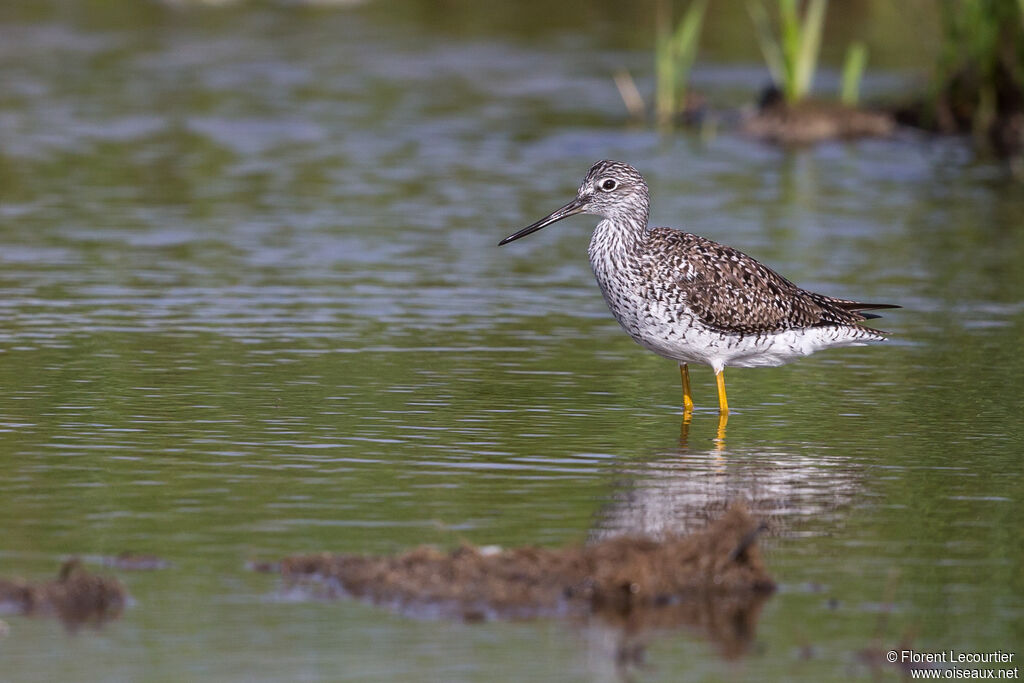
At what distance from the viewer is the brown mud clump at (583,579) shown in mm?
8664

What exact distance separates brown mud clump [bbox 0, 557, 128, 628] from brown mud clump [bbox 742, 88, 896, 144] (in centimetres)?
2379

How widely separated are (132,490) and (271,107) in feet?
75.3

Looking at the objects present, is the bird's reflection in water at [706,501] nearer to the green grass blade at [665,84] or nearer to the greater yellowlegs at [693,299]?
the greater yellowlegs at [693,299]

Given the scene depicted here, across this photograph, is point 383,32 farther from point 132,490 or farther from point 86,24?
point 132,490

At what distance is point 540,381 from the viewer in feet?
48.0

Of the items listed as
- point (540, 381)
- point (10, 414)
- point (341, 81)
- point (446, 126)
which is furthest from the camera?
point (341, 81)

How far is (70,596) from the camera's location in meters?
8.52

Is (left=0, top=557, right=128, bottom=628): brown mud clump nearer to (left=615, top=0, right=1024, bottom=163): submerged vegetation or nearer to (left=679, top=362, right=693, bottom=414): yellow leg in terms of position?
(left=679, top=362, right=693, bottom=414): yellow leg

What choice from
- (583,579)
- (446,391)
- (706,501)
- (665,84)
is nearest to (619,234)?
(446,391)

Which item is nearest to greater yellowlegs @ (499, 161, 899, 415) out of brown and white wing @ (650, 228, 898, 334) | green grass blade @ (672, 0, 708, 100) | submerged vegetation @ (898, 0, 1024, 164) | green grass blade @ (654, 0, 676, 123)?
brown and white wing @ (650, 228, 898, 334)

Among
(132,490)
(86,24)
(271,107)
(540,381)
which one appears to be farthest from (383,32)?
(132,490)

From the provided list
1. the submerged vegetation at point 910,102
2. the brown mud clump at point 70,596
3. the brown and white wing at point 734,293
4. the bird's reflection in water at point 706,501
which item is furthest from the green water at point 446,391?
the submerged vegetation at point 910,102

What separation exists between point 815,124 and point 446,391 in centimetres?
1856

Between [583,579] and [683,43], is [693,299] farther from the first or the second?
[683,43]
